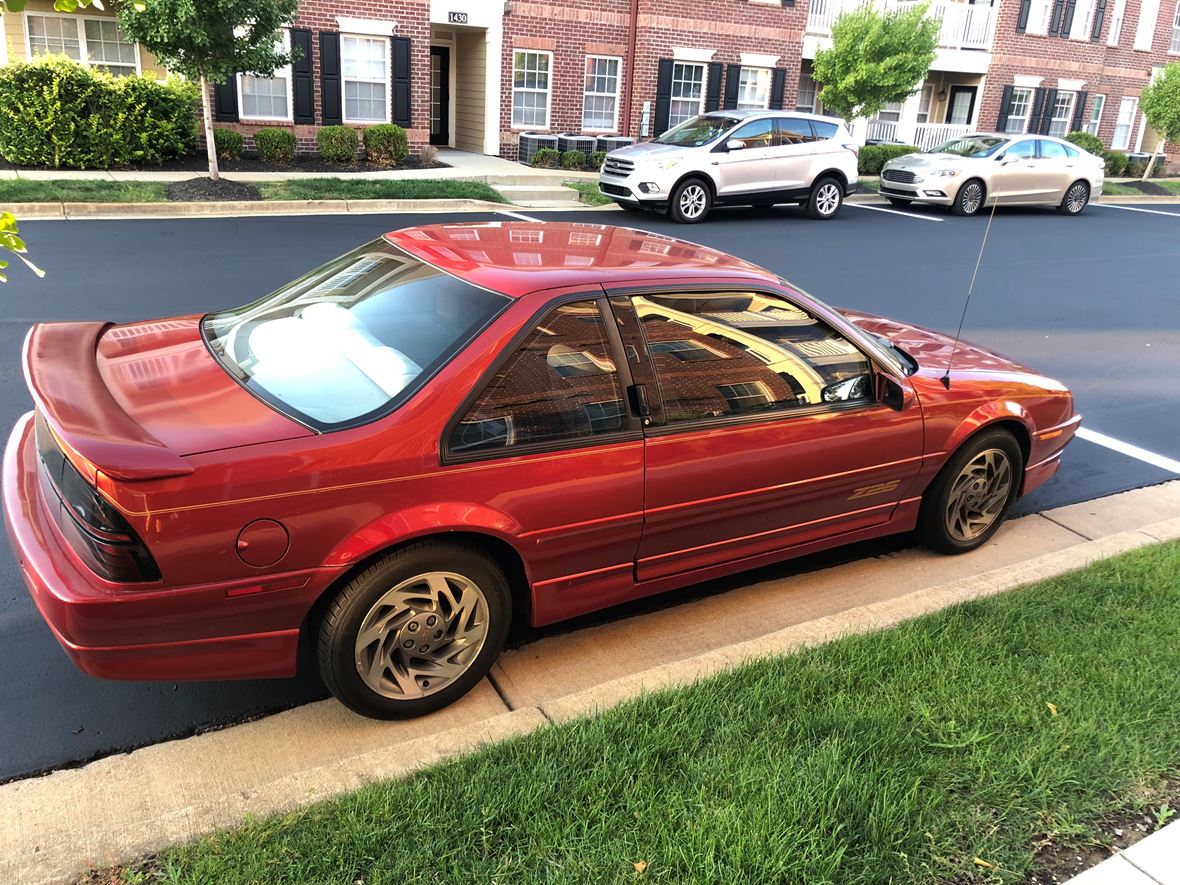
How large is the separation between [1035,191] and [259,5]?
610 inches

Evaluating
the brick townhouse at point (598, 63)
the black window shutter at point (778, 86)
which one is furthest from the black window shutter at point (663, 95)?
the black window shutter at point (778, 86)

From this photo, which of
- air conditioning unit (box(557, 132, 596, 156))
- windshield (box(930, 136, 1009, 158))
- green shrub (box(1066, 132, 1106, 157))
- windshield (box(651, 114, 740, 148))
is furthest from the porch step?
green shrub (box(1066, 132, 1106, 157))

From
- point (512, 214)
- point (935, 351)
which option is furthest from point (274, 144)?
point (935, 351)

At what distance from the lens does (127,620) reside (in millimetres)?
2709

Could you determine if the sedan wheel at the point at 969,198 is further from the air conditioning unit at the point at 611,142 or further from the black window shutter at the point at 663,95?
the air conditioning unit at the point at 611,142

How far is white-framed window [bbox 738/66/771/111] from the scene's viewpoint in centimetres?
2316

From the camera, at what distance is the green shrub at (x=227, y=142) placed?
669 inches

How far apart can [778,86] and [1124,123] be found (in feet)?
52.0

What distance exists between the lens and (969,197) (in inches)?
746

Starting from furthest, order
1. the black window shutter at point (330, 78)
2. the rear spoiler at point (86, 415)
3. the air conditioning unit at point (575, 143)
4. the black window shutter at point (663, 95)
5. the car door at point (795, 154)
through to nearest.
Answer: the black window shutter at point (663, 95) → the air conditioning unit at point (575, 143) → the black window shutter at point (330, 78) → the car door at point (795, 154) → the rear spoiler at point (86, 415)

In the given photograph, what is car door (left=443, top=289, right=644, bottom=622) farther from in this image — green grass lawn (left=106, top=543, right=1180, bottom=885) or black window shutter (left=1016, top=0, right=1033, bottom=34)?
black window shutter (left=1016, top=0, right=1033, bottom=34)

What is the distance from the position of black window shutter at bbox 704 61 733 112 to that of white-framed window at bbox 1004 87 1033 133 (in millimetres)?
11328

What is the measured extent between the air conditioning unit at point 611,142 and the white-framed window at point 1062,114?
16.0 metres

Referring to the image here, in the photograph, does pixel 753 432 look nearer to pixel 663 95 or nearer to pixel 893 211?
pixel 893 211
